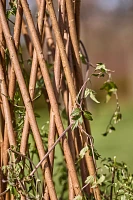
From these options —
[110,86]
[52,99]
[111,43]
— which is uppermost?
[111,43]

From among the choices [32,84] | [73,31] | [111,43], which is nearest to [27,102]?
[32,84]

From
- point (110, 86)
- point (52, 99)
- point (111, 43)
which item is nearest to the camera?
point (52, 99)

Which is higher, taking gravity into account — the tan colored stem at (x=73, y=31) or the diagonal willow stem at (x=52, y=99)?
the tan colored stem at (x=73, y=31)

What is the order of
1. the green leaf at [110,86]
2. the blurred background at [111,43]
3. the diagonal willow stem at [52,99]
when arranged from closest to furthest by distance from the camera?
1. the diagonal willow stem at [52,99]
2. the green leaf at [110,86]
3. the blurred background at [111,43]

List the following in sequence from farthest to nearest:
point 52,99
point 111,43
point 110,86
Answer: point 111,43
point 110,86
point 52,99

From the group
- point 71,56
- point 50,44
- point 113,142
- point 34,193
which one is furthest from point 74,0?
point 113,142

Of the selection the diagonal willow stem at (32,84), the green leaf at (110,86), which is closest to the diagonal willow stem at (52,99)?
the diagonal willow stem at (32,84)

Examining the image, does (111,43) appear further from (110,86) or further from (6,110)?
(6,110)

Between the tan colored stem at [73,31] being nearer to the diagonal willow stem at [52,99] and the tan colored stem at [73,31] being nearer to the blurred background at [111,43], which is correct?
the diagonal willow stem at [52,99]

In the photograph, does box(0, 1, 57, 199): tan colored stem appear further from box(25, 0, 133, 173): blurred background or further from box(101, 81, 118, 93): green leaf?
box(25, 0, 133, 173): blurred background

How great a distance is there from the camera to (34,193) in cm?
126

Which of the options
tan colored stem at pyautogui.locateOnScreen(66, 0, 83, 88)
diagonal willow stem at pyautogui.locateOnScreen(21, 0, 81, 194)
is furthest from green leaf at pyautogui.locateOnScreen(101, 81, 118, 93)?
diagonal willow stem at pyautogui.locateOnScreen(21, 0, 81, 194)

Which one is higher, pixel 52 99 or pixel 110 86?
pixel 110 86

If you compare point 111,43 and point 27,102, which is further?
point 111,43
